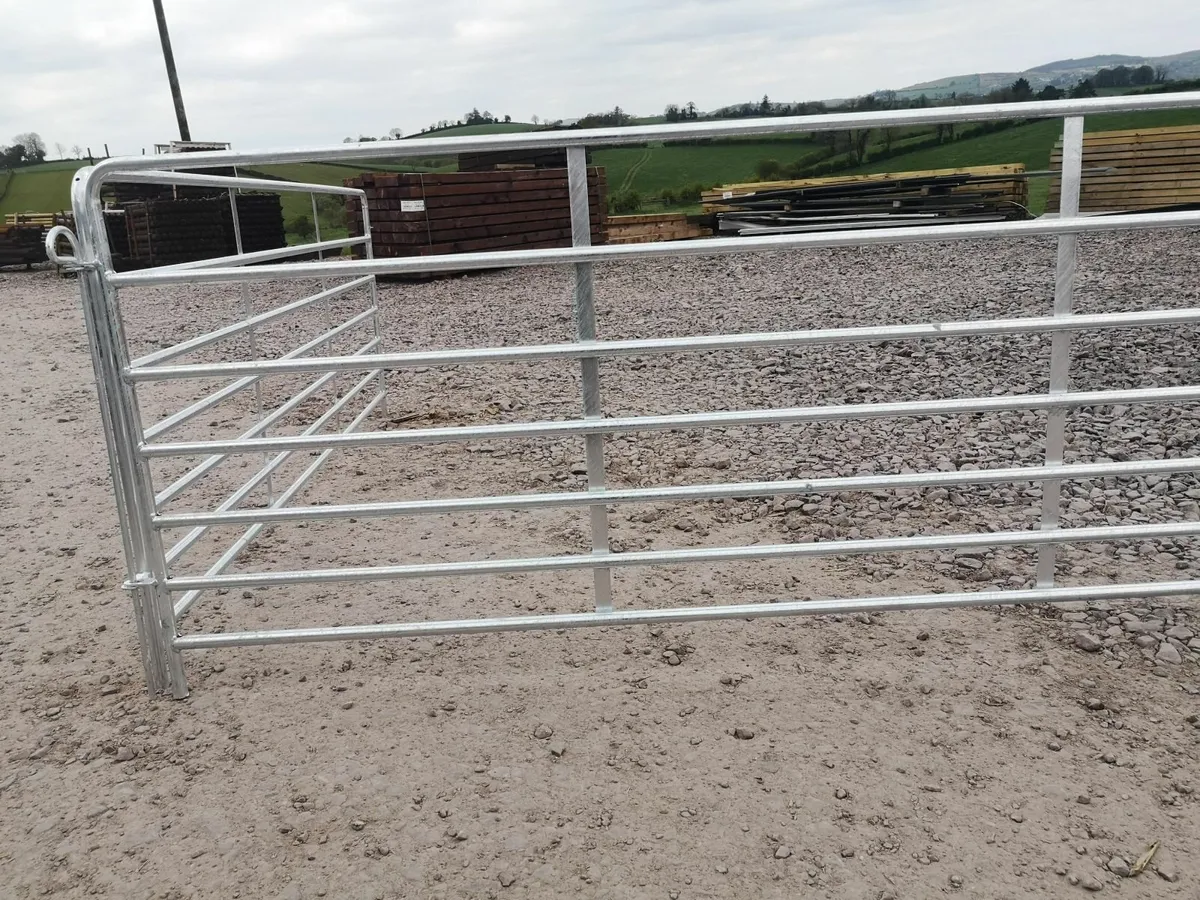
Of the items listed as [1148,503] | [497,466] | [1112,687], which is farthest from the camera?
[497,466]

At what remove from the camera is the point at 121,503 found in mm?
2996

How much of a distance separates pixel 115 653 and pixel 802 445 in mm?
3700

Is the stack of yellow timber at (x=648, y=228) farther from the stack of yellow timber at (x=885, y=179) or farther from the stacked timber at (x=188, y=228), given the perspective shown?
the stacked timber at (x=188, y=228)

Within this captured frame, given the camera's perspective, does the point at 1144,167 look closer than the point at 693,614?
No

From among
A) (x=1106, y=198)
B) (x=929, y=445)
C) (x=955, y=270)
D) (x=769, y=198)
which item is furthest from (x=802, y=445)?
(x=1106, y=198)

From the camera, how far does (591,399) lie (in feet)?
9.69

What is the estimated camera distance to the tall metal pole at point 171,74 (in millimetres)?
21156

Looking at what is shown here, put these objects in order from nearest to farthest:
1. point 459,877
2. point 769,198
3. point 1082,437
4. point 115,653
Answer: point 459,877 < point 115,653 < point 1082,437 < point 769,198

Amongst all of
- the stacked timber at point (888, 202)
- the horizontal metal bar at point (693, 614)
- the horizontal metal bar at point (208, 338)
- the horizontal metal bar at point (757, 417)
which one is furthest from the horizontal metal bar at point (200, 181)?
the stacked timber at point (888, 202)

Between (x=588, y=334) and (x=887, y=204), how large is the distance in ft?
52.9

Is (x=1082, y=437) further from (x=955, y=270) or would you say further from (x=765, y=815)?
(x=955, y=270)

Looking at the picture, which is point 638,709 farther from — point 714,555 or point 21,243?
point 21,243

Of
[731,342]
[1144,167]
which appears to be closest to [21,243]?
[731,342]

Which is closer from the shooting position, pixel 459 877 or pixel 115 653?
pixel 459 877
